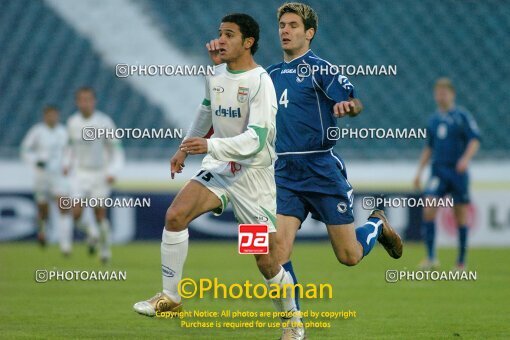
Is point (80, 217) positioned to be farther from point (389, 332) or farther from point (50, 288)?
point (389, 332)

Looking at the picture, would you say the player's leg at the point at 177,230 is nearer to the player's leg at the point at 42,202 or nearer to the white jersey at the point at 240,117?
the white jersey at the point at 240,117

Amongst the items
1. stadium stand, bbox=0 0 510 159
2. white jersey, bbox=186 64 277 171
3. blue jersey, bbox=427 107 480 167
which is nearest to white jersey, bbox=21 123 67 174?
stadium stand, bbox=0 0 510 159

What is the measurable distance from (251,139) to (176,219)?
2.04 ft

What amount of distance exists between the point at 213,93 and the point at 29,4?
1266cm

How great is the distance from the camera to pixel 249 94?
5.83 metres

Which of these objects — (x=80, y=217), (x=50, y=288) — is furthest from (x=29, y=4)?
(x=50, y=288)

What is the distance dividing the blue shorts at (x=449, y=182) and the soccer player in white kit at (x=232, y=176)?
20.3ft

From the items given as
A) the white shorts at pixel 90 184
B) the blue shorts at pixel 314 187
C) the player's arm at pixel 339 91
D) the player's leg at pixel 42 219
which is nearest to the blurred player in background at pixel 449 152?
the white shorts at pixel 90 184

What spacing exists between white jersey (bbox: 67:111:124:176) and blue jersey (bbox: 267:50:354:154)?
6.59 metres

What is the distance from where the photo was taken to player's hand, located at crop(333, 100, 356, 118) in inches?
233

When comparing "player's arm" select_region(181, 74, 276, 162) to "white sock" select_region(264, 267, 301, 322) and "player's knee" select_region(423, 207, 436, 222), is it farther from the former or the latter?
"player's knee" select_region(423, 207, 436, 222)

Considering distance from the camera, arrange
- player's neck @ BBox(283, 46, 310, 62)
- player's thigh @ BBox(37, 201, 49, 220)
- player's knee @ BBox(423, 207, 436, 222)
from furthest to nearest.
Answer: player's thigh @ BBox(37, 201, 49, 220), player's knee @ BBox(423, 207, 436, 222), player's neck @ BBox(283, 46, 310, 62)

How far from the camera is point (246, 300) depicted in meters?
8.44

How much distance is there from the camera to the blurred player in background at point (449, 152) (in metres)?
11.8
